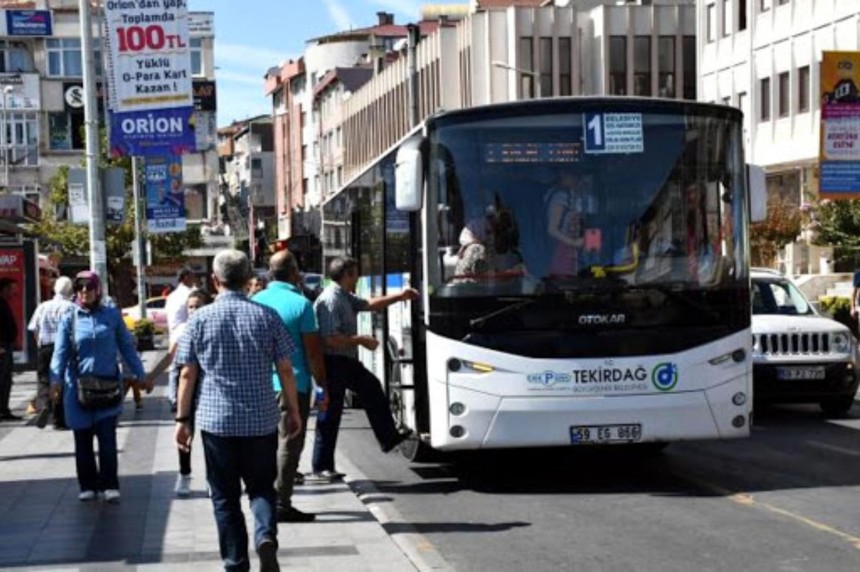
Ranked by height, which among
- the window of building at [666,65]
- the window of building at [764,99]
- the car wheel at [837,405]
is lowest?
the car wheel at [837,405]

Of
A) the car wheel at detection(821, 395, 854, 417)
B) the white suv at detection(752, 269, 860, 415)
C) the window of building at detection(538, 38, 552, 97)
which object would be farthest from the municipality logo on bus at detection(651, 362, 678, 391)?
the window of building at detection(538, 38, 552, 97)

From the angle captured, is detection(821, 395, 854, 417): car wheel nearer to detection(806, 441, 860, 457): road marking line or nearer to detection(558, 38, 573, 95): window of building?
detection(806, 441, 860, 457): road marking line

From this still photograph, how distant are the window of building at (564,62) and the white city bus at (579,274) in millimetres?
52471

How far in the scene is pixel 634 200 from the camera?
11039 millimetres

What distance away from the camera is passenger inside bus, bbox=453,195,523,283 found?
10.9 m

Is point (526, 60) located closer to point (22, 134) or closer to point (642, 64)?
point (642, 64)

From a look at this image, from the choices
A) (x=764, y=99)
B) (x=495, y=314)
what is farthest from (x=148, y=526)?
(x=764, y=99)

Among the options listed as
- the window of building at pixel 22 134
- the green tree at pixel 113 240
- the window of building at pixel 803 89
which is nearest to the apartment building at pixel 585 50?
the green tree at pixel 113 240

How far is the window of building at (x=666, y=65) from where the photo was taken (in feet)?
206

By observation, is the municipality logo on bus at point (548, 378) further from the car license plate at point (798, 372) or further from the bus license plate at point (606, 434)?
the car license plate at point (798, 372)

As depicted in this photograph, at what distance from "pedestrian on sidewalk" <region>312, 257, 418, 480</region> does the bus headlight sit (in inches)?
271

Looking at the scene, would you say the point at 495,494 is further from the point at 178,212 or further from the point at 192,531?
the point at 178,212

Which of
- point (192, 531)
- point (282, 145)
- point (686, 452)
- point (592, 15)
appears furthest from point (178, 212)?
point (282, 145)

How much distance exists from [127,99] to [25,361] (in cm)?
464
